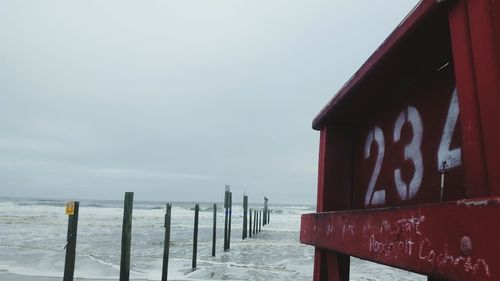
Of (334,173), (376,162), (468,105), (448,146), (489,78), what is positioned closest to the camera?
(489,78)

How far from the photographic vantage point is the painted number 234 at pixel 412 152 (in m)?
1.75

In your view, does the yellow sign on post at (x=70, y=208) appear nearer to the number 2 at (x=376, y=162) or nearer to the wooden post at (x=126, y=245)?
the wooden post at (x=126, y=245)

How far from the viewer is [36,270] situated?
1129 centimetres

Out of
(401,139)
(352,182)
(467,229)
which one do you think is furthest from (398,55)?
(352,182)

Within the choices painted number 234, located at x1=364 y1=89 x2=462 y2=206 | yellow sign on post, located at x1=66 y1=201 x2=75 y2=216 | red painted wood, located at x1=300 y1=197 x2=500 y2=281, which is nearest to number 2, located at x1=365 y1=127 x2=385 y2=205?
painted number 234, located at x1=364 y1=89 x2=462 y2=206

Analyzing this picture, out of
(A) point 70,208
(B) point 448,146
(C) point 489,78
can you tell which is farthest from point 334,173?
(A) point 70,208

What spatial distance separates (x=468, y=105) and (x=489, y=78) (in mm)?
121

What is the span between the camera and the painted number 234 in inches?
68.7

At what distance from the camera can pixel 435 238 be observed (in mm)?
1286

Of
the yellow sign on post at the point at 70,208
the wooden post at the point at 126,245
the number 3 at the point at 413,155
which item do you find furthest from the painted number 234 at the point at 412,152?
the wooden post at the point at 126,245

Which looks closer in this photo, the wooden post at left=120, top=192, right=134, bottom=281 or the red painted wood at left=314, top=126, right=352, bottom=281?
the red painted wood at left=314, top=126, right=352, bottom=281

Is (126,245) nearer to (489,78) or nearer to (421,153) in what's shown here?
(421,153)

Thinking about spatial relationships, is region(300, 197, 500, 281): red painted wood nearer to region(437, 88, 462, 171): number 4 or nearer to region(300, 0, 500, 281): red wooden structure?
region(300, 0, 500, 281): red wooden structure

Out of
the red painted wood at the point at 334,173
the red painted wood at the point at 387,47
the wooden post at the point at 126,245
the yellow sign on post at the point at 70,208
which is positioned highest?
the red painted wood at the point at 387,47
